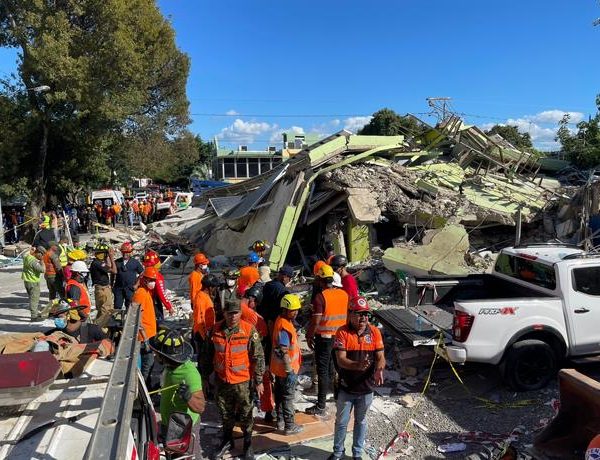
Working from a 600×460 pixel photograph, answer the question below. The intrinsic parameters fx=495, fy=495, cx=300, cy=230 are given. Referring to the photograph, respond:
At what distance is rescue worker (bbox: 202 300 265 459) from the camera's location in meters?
4.42

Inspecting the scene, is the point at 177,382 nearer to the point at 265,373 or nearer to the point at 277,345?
the point at 277,345

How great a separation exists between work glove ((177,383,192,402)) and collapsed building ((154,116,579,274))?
6412 millimetres

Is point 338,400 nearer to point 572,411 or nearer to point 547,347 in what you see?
point 572,411

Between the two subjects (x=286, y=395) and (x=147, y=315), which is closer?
(x=286, y=395)

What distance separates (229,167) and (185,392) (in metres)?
52.0

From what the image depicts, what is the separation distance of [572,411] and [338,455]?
220 cm

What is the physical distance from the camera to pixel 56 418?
271 centimetres

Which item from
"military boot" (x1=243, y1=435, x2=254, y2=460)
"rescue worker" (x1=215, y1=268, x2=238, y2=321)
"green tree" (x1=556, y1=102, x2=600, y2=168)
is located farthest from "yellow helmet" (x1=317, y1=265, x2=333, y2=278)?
"green tree" (x1=556, y1=102, x2=600, y2=168)

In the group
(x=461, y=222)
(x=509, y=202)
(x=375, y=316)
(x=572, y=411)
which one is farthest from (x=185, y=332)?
(x=509, y=202)

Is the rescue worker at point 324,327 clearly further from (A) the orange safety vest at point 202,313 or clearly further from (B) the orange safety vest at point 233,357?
(B) the orange safety vest at point 233,357

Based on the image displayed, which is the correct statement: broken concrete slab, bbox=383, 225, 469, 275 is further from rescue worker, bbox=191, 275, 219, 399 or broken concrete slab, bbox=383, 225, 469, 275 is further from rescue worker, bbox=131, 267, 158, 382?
rescue worker, bbox=131, 267, 158, 382

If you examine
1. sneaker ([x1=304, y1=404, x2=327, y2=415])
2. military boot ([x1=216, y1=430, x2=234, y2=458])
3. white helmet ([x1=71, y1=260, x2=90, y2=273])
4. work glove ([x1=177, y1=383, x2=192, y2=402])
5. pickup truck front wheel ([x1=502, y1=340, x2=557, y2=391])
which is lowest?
sneaker ([x1=304, y1=404, x2=327, y2=415])

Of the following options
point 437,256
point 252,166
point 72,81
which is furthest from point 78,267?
point 252,166

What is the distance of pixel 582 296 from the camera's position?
615cm
